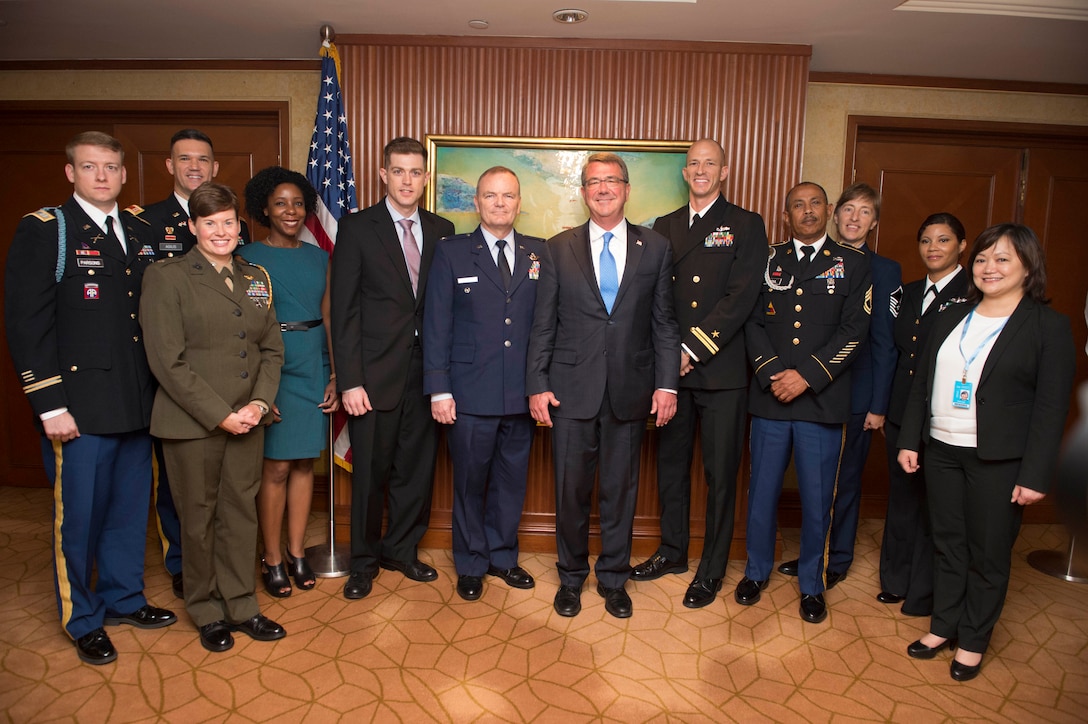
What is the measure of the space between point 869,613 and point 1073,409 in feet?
8.55

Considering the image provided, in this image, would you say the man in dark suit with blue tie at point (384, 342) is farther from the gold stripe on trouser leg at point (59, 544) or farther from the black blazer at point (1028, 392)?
the black blazer at point (1028, 392)

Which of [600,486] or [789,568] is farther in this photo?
[789,568]

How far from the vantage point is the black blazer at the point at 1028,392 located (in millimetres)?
2410

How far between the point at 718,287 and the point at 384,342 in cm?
152

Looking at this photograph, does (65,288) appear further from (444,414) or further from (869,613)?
(869,613)

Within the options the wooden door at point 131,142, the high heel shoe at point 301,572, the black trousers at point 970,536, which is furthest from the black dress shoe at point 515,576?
the wooden door at point 131,142

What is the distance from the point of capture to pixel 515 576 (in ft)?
10.7

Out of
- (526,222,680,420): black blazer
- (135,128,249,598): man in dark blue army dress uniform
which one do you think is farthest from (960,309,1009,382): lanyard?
(135,128,249,598): man in dark blue army dress uniform

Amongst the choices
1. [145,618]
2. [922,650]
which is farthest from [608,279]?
[145,618]

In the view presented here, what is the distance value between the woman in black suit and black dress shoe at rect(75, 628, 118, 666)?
3098mm

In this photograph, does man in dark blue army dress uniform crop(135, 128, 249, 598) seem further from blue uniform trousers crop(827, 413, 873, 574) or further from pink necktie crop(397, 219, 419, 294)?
blue uniform trousers crop(827, 413, 873, 574)

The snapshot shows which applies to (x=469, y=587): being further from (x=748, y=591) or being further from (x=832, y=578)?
(x=832, y=578)

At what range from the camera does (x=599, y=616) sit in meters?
2.99

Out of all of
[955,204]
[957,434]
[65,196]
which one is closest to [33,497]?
[65,196]
